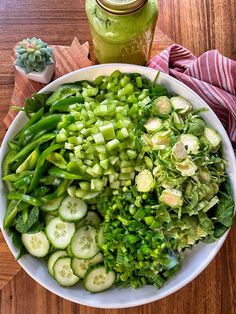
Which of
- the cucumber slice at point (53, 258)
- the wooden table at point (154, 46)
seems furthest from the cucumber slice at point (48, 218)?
the wooden table at point (154, 46)

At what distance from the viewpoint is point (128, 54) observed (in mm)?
1722

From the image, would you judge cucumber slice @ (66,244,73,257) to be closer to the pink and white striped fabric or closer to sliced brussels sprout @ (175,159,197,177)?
sliced brussels sprout @ (175,159,197,177)

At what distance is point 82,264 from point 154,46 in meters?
0.78

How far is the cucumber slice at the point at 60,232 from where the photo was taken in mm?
1617

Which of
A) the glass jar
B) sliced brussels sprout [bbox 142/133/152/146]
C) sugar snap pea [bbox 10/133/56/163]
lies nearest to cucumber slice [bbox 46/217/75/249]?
sugar snap pea [bbox 10/133/56/163]

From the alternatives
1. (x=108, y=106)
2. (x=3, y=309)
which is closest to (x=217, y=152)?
(x=108, y=106)

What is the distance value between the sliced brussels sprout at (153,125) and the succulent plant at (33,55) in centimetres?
38

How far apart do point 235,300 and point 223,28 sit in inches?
36.5

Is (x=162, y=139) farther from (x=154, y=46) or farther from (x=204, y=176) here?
(x=154, y=46)

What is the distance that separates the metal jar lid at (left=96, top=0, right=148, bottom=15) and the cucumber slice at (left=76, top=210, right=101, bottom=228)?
59cm

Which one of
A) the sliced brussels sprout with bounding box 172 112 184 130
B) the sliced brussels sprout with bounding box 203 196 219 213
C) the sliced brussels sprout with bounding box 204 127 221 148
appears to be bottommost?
the sliced brussels sprout with bounding box 203 196 219 213

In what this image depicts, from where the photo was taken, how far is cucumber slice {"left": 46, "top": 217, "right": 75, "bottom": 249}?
63.7 inches

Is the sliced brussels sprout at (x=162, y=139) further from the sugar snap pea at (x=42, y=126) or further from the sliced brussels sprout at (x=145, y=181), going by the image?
the sugar snap pea at (x=42, y=126)

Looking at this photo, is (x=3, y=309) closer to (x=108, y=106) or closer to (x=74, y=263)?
(x=74, y=263)
